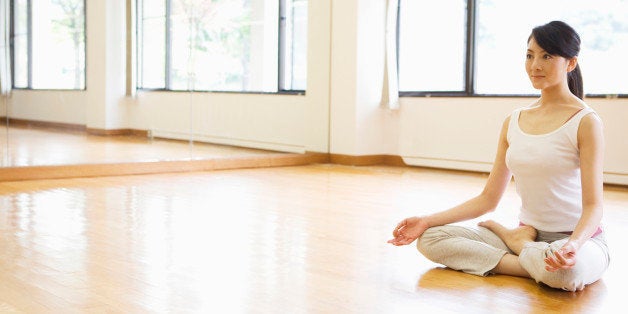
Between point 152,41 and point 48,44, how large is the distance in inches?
36.2

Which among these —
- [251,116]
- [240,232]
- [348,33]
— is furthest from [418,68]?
[240,232]

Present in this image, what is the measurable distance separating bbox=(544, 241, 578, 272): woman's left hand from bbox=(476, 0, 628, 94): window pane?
3709 mm

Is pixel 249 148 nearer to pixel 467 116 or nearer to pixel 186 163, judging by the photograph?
pixel 186 163

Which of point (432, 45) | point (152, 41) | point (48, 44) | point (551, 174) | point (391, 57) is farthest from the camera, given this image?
point (391, 57)

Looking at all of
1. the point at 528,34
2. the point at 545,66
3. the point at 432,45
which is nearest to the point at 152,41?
the point at 432,45

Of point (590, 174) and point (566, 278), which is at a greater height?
point (590, 174)

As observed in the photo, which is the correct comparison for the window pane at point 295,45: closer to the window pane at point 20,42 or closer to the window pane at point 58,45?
the window pane at point 58,45

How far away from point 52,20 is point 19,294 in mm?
3633

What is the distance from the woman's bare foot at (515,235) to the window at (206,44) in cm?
397

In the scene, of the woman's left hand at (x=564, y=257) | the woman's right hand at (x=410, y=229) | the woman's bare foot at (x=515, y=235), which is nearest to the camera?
the woman's left hand at (x=564, y=257)

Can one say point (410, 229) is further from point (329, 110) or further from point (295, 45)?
point (295, 45)

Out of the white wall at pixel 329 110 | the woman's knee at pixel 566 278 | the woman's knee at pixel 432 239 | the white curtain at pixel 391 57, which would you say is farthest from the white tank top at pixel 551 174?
the white curtain at pixel 391 57

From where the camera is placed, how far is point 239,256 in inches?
111

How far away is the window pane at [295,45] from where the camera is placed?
6973 mm
